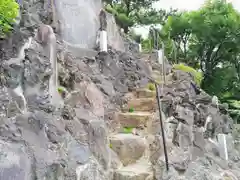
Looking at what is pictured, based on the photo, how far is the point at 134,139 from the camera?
652cm

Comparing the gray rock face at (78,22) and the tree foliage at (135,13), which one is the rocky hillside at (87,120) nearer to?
the gray rock face at (78,22)

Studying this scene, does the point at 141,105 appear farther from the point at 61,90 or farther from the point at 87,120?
the point at 61,90

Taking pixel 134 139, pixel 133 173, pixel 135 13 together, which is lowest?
pixel 133 173

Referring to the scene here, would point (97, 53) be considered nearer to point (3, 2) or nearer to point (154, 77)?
point (154, 77)

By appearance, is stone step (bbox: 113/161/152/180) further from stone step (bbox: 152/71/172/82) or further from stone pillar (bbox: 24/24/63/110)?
stone step (bbox: 152/71/172/82)

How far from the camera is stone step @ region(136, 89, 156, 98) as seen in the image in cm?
871

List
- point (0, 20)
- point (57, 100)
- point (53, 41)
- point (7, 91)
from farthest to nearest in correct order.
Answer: point (53, 41) → point (57, 100) → point (0, 20) → point (7, 91)

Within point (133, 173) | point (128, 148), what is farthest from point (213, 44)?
point (133, 173)

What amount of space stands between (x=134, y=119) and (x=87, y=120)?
5.68ft

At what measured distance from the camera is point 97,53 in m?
9.52

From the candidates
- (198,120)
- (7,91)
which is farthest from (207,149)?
(7,91)

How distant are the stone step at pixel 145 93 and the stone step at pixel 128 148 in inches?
94.0

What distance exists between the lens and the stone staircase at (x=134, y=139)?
18.7ft

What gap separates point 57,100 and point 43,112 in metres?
0.76
